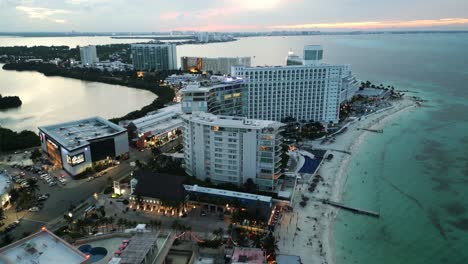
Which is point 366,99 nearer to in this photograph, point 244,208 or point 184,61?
point 244,208

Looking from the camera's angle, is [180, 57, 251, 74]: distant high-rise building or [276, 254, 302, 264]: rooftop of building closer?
[276, 254, 302, 264]: rooftop of building

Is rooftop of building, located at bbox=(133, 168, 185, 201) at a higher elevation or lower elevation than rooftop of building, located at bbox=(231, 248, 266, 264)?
higher

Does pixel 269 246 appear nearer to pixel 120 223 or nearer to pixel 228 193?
pixel 228 193

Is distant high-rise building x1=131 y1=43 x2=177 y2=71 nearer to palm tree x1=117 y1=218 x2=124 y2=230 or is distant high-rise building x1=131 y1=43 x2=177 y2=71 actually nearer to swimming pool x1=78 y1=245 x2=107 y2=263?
palm tree x1=117 y1=218 x2=124 y2=230

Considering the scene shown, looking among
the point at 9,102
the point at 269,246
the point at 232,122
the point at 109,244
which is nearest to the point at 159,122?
the point at 232,122

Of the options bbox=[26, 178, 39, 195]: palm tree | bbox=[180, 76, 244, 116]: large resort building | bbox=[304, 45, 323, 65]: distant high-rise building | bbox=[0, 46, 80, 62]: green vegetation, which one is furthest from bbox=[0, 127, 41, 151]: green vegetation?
bbox=[0, 46, 80, 62]: green vegetation

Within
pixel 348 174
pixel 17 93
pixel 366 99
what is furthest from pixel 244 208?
pixel 17 93
